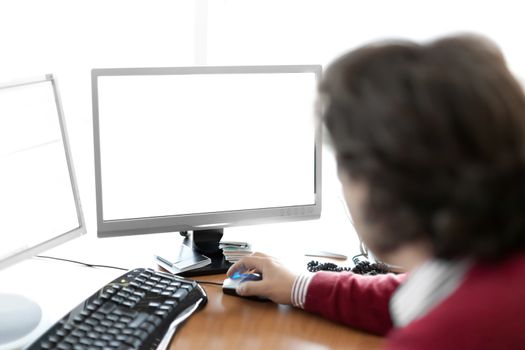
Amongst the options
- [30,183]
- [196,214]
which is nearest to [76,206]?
[30,183]

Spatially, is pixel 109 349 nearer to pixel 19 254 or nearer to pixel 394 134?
pixel 19 254

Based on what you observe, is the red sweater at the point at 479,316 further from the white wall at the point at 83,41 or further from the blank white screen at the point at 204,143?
the white wall at the point at 83,41

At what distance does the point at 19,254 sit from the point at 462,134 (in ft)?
2.82

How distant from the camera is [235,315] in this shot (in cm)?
126

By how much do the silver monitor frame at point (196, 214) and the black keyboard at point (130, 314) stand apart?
105 mm

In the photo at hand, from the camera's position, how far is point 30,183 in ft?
3.98

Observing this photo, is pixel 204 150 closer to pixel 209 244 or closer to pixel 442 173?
pixel 209 244

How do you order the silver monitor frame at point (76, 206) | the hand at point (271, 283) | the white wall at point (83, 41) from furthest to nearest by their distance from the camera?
1. the white wall at point (83, 41)
2. the hand at point (271, 283)
3. the silver monitor frame at point (76, 206)

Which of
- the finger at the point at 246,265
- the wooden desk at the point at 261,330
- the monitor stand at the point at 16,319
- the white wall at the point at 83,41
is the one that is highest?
the white wall at the point at 83,41

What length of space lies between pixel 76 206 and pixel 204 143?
Answer: 30cm

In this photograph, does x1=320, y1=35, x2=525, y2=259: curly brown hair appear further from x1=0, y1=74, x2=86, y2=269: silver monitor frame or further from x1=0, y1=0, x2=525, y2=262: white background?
x1=0, y1=0, x2=525, y2=262: white background

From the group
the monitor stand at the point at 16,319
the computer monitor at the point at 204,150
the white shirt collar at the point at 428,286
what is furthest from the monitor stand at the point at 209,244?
the white shirt collar at the point at 428,286

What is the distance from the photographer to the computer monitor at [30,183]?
1.16 m

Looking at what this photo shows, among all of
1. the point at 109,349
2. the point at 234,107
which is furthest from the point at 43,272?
the point at 234,107
